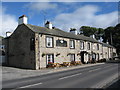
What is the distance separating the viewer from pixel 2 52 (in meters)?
25.7

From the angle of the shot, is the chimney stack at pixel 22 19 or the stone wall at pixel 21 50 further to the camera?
the chimney stack at pixel 22 19

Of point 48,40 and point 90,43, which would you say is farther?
point 90,43

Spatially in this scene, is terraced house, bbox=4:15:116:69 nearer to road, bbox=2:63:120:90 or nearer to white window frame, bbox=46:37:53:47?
white window frame, bbox=46:37:53:47

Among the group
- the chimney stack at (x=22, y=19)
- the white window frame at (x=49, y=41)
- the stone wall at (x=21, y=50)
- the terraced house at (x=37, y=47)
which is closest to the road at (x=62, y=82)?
the terraced house at (x=37, y=47)

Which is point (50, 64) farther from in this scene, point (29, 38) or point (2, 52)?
point (2, 52)

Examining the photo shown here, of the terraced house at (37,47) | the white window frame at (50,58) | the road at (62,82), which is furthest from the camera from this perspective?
the white window frame at (50,58)

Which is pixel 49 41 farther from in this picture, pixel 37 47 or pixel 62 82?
pixel 62 82

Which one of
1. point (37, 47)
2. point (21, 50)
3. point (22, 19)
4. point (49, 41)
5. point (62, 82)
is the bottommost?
point (62, 82)

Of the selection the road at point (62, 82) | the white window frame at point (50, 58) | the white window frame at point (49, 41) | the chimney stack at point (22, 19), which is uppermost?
the chimney stack at point (22, 19)

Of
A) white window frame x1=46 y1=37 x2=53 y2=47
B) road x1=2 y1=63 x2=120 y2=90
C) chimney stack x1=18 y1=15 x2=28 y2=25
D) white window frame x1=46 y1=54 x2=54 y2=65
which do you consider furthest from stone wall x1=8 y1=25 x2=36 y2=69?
road x1=2 y1=63 x2=120 y2=90

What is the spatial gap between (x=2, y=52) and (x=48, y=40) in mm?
10254

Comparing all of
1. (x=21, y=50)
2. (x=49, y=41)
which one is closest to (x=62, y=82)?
(x=49, y=41)

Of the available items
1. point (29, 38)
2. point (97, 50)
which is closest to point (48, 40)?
point (29, 38)

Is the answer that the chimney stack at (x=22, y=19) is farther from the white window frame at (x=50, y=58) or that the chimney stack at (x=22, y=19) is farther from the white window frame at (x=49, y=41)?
the white window frame at (x=50, y=58)
